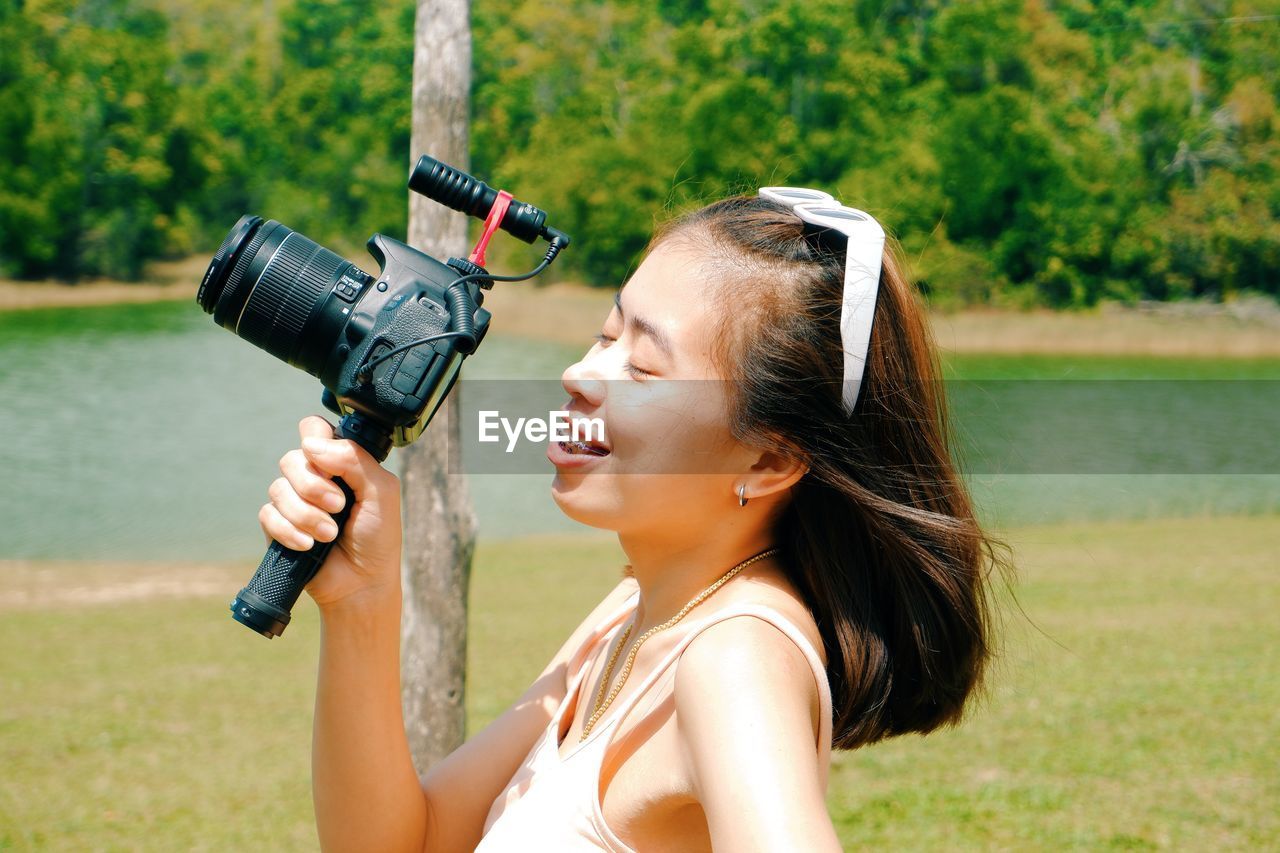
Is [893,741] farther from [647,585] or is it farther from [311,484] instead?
[311,484]

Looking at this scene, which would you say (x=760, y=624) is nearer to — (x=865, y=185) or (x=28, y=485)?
(x=28, y=485)

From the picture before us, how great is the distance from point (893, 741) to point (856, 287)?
13.2 feet

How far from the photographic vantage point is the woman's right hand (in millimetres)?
1310

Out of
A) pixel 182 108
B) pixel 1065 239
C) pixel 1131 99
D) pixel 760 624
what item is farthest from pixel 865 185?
pixel 760 624

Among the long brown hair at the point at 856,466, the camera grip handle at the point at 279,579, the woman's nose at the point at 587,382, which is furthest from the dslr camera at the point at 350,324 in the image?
the long brown hair at the point at 856,466

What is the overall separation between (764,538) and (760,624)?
23 cm

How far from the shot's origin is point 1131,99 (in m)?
36.1

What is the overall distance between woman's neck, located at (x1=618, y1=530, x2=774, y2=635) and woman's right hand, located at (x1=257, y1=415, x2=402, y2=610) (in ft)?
0.83

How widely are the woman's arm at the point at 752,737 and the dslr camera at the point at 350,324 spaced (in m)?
0.40

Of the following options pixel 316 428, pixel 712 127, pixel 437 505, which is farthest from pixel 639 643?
pixel 712 127

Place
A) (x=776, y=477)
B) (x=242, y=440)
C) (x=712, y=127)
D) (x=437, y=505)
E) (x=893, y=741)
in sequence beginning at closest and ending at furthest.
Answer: (x=776, y=477) < (x=437, y=505) < (x=893, y=741) < (x=242, y=440) < (x=712, y=127)

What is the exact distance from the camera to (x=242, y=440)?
19156mm

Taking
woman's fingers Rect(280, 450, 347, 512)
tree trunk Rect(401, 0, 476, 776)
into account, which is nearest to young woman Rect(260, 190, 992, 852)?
woman's fingers Rect(280, 450, 347, 512)

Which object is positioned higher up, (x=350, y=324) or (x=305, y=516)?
(x=350, y=324)
